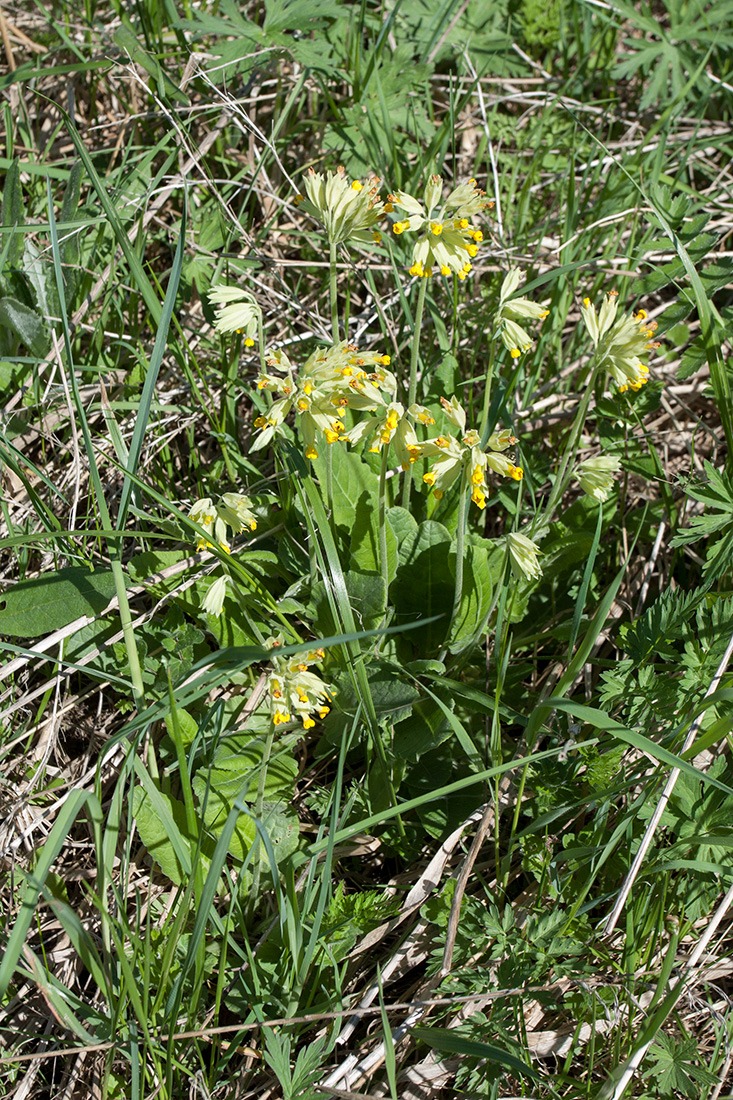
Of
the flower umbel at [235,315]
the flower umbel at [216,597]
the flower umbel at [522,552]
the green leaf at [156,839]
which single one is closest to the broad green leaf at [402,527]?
the flower umbel at [522,552]

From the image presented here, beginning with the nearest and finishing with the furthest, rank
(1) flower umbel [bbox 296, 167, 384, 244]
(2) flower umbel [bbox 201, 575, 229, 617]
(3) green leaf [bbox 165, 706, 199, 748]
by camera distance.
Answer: (1) flower umbel [bbox 296, 167, 384, 244] → (2) flower umbel [bbox 201, 575, 229, 617] → (3) green leaf [bbox 165, 706, 199, 748]

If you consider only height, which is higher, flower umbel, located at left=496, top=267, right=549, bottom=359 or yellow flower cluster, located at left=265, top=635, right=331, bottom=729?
flower umbel, located at left=496, top=267, right=549, bottom=359

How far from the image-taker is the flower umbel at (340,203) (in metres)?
2.71

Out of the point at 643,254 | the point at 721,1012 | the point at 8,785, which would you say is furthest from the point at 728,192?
the point at 8,785

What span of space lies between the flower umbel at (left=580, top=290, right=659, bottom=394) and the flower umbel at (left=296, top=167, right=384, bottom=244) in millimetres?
781

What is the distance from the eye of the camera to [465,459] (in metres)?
2.59

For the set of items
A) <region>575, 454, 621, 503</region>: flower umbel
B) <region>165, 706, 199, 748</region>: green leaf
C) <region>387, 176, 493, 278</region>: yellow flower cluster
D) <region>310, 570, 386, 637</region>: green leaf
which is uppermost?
<region>387, 176, 493, 278</region>: yellow flower cluster

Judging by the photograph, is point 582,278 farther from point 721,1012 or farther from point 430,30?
point 721,1012

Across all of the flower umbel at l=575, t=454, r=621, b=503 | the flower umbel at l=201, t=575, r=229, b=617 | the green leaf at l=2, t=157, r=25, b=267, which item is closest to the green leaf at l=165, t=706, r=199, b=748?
the flower umbel at l=201, t=575, r=229, b=617

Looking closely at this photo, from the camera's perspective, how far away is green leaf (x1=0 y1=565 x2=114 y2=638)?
3035 mm

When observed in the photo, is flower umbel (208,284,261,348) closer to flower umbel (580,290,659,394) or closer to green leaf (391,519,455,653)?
green leaf (391,519,455,653)

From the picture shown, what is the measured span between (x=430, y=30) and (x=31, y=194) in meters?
2.31

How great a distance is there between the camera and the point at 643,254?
158 inches

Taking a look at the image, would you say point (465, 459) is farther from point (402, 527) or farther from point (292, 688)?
point (292, 688)
